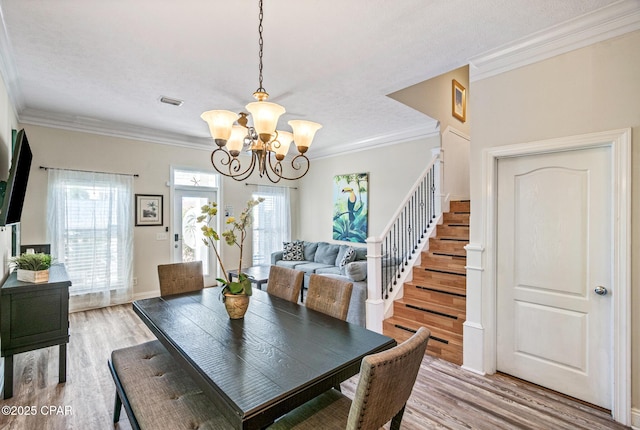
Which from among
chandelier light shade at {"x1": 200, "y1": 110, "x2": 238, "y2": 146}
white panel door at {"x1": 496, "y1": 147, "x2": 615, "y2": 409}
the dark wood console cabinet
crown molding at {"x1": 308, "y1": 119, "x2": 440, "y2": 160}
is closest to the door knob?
white panel door at {"x1": 496, "y1": 147, "x2": 615, "y2": 409}

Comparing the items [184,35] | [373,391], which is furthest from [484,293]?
[184,35]

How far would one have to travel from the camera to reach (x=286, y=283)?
268cm

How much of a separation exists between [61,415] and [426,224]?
166 inches

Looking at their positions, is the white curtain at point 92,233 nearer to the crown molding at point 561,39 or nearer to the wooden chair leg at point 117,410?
the wooden chair leg at point 117,410

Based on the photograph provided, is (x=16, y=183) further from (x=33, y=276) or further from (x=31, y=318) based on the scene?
(x=31, y=318)

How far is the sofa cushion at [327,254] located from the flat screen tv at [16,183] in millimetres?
4211

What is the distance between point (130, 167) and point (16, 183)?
2671mm

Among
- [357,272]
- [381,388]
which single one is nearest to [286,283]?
[357,272]

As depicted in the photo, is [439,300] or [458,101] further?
[458,101]

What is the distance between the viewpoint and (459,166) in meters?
5.01

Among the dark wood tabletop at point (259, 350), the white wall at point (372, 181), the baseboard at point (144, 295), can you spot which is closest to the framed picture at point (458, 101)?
the white wall at point (372, 181)

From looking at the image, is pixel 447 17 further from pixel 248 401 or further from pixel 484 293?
pixel 248 401

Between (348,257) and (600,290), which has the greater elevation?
(600,290)

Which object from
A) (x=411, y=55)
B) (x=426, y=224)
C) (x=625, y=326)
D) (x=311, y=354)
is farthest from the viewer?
(x=426, y=224)
